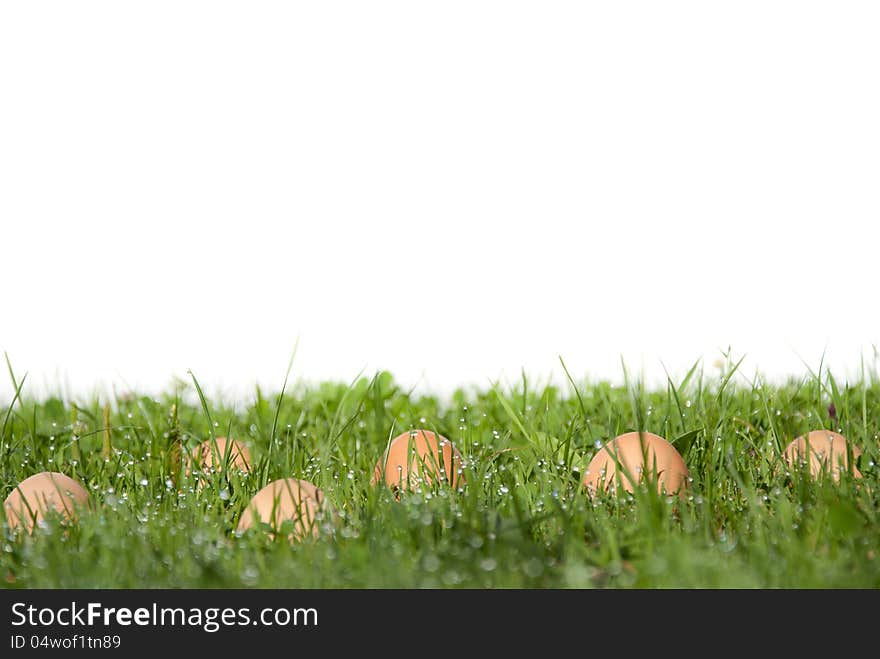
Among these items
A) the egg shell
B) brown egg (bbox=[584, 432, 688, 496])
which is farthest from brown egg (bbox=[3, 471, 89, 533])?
brown egg (bbox=[584, 432, 688, 496])

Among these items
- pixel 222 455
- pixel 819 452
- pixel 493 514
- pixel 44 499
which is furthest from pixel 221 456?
pixel 819 452

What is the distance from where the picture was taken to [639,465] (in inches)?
115

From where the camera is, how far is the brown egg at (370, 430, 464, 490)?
310 cm

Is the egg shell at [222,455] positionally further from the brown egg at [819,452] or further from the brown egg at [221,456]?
the brown egg at [819,452]

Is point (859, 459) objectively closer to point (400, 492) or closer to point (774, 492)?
point (774, 492)

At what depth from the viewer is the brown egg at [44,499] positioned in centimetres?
282

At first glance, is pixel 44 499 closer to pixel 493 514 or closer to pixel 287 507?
pixel 287 507

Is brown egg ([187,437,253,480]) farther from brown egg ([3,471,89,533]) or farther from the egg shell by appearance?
brown egg ([3,471,89,533])

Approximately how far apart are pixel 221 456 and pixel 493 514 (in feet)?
3.98

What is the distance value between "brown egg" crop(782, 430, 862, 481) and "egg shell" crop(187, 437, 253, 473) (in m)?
1.83

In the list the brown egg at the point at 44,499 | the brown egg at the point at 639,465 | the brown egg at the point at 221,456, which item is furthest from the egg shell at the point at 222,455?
the brown egg at the point at 639,465

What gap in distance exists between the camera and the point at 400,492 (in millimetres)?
3090
